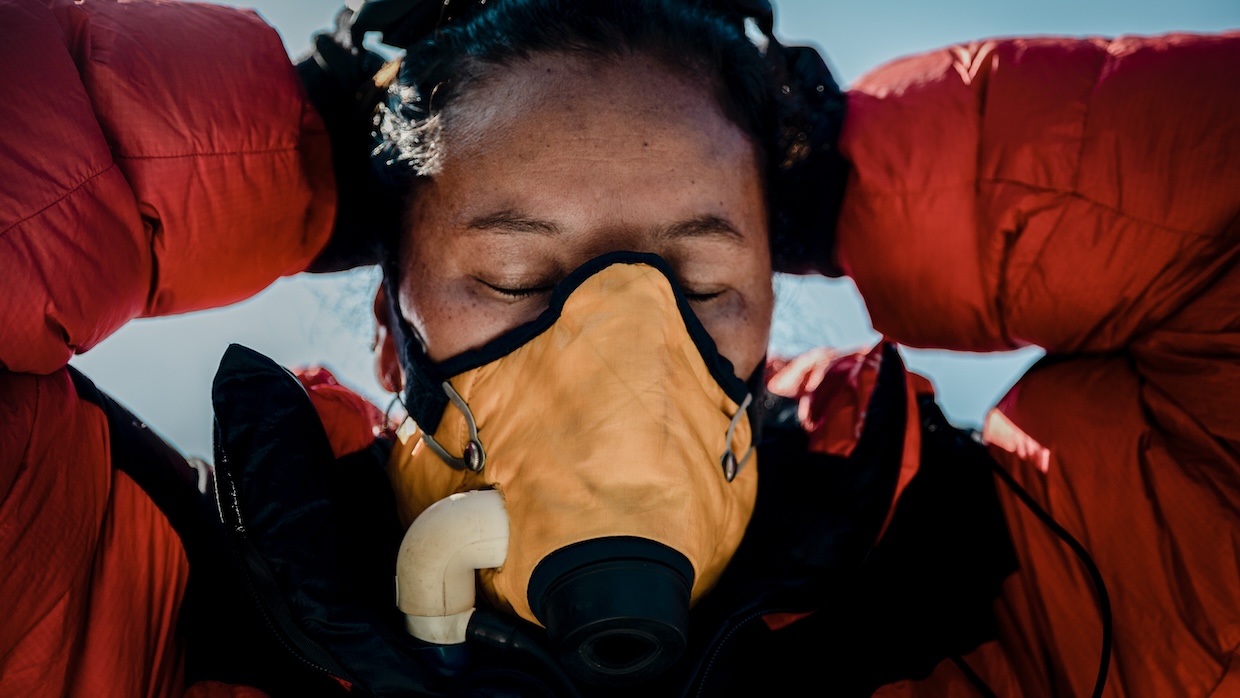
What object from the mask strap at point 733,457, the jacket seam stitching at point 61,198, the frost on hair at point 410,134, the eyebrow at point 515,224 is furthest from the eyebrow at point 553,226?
the jacket seam stitching at point 61,198

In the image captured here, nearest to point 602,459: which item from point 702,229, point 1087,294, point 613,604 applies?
point 613,604

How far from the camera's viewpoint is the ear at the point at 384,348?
160 cm

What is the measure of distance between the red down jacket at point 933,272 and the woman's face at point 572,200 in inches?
10.3

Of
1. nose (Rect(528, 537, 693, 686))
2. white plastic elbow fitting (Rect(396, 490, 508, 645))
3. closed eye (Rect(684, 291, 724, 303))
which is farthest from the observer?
closed eye (Rect(684, 291, 724, 303))

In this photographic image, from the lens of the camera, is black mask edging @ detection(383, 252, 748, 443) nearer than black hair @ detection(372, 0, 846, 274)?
Yes

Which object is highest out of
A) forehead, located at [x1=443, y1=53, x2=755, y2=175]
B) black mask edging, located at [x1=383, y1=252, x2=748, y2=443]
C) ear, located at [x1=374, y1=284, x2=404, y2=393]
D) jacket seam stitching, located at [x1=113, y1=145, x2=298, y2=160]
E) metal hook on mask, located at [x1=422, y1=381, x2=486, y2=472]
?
forehead, located at [x1=443, y1=53, x2=755, y2=175]

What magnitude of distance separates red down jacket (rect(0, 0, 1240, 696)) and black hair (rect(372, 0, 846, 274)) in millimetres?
81

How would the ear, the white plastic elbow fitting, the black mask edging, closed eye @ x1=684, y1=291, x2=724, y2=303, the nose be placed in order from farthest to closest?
the ear < closed eye @ x1=684, y1=291, x2=724, y2=303 < the black mask edging < the white plastic elbow fitting < the nose

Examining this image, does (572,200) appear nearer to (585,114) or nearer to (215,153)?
(585,114)

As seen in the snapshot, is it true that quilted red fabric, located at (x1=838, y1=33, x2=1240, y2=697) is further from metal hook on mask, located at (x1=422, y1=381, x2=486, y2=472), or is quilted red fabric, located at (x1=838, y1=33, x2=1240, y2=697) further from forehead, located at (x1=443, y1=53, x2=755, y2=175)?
metal hook on mask, located at (x1=422, y1=381, x2=486, y2=472)

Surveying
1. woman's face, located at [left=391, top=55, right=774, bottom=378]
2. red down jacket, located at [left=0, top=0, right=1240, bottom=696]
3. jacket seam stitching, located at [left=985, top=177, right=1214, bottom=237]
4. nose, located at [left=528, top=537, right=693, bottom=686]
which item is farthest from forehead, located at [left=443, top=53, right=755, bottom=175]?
nose, located at [left=528, top=537, right=693, bottom=686]

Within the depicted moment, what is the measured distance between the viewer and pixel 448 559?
1.14m

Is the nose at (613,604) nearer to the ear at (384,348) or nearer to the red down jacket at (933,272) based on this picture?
the red down jacket at (933,272)

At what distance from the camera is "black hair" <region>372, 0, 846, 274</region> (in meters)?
1.39
